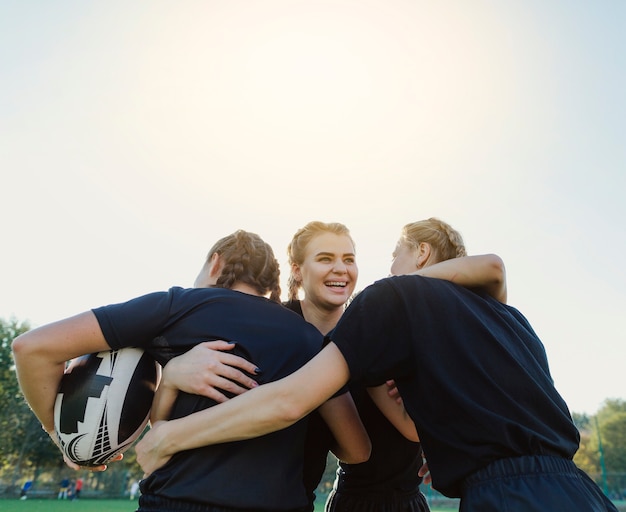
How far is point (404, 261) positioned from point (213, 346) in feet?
4.75

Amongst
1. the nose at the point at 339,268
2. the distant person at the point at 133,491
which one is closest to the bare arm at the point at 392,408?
the nose at the point at 339,268

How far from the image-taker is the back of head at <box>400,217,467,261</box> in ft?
11.3

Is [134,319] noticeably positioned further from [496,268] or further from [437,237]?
[437,237]

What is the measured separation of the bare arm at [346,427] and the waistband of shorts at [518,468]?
97cm

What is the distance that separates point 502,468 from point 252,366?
120 centimetres

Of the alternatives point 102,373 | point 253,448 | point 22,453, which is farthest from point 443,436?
point 22,453

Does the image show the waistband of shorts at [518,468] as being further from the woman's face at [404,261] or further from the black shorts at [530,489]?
the woman's face at [404,261]

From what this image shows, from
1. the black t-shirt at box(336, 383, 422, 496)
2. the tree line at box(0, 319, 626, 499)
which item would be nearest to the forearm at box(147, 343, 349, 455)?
the black t-shirt at box(336, 383, 422, 496)

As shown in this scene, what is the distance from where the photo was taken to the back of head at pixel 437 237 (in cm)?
343

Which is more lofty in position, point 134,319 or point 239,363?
point 134,319

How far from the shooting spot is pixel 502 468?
6.37 ft

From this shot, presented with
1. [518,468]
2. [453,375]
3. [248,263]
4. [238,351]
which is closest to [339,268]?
[248,263]

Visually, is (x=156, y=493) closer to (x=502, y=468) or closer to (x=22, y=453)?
(x=502, y=468)

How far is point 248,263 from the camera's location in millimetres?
3125
